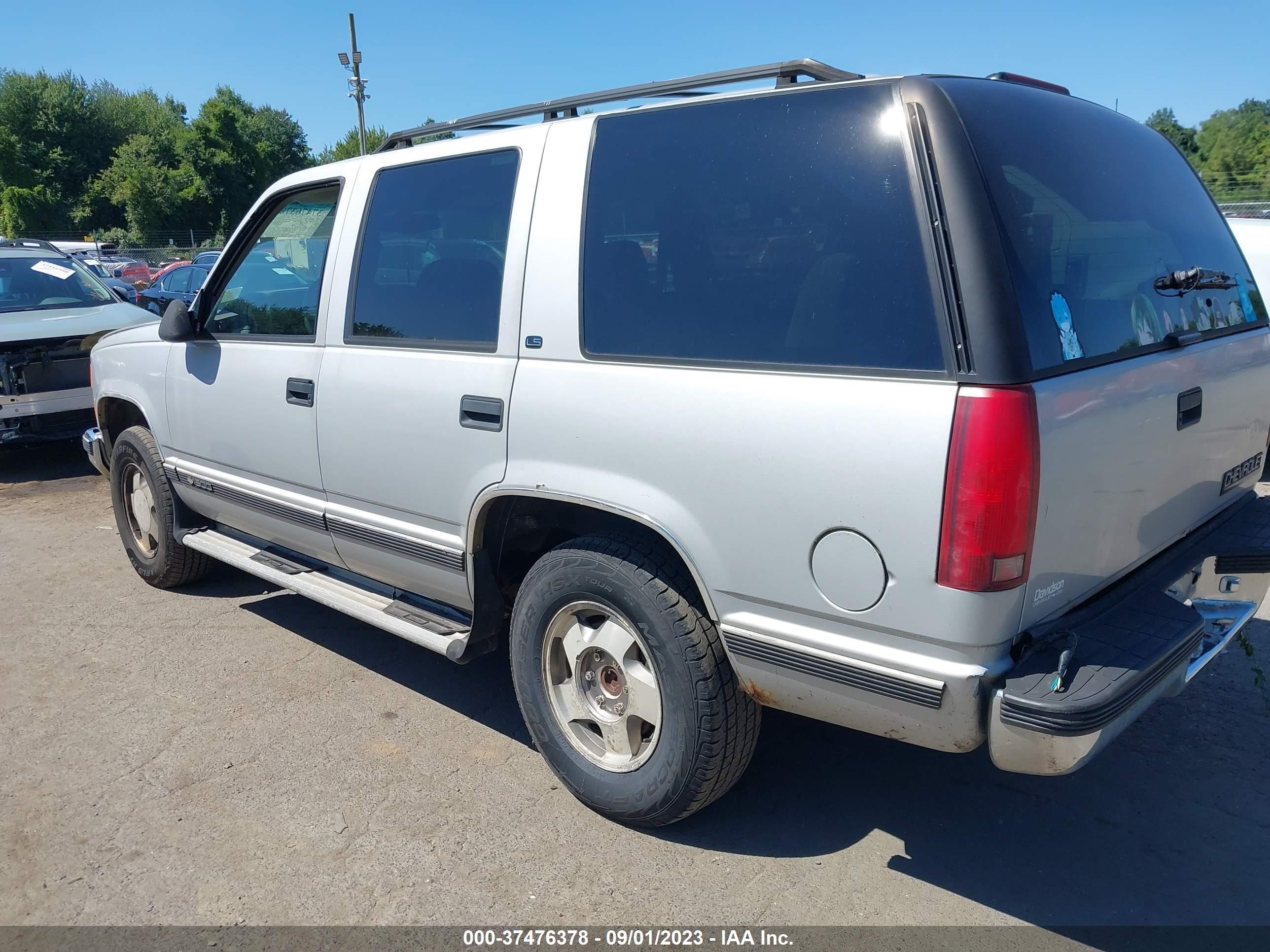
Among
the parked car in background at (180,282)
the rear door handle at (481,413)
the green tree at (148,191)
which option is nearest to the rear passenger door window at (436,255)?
the rear door handle at (481,413)

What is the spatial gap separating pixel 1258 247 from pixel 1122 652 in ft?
19.7

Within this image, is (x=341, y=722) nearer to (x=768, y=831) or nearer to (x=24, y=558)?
(x=768, y=831)

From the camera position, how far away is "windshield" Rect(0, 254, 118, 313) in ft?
27.9

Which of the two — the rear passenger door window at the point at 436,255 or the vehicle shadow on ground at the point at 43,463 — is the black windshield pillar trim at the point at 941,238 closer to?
the rear passenger door window at the point at 436,255

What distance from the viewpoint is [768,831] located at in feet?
9.96

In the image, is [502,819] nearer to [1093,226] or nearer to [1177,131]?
[1093,226]

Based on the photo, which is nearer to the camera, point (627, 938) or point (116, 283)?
point (627, 938)

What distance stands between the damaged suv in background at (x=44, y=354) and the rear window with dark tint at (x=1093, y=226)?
23.9 feet

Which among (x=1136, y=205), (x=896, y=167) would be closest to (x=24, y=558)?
(x=896, y=167)

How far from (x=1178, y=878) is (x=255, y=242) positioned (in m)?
A: 4.20

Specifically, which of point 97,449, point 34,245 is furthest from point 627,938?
point 34,245

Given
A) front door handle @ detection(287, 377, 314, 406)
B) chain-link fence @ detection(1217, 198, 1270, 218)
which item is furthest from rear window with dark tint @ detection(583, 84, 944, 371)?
chain-link fence @ detection(1217, 198, 1270, 218)

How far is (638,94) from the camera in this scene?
3070 millimetres

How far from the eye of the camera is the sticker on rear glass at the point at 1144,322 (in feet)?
8.72
